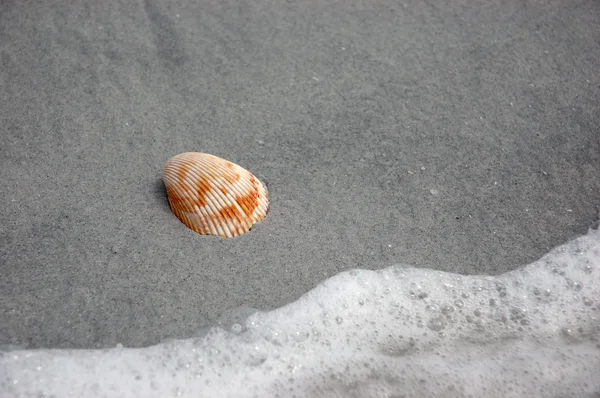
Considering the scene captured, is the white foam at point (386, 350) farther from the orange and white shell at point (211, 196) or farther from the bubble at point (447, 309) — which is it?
the orange and white shell at point (211, 196)

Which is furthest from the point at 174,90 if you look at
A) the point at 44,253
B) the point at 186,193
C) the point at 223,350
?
the point at 223,350

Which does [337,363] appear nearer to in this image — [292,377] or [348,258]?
[292,377]

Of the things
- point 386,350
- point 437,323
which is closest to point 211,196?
point 386,350

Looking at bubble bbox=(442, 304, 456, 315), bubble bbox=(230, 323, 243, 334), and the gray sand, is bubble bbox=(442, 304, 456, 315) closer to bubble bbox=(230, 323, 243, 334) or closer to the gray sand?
the gray sand

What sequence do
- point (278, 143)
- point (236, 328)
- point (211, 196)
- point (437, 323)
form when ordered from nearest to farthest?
point (236, 328) < point (437, 323) < point (211, 196) < point (278, 143)

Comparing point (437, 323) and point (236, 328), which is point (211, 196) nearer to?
point (236, 328)
